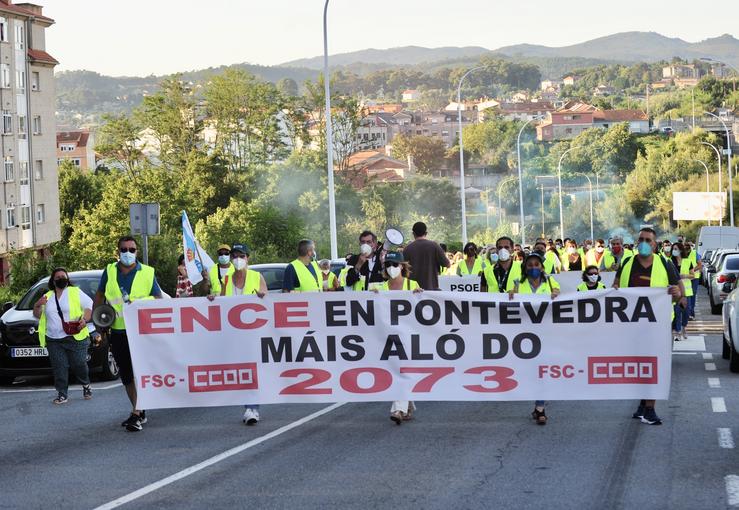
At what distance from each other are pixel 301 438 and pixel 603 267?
605 inches

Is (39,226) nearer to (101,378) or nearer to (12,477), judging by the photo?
(101,378)

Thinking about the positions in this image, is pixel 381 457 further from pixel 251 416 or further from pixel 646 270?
pixel 646 270

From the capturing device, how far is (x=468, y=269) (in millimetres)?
24344

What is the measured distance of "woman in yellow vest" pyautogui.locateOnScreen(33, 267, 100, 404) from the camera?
16.8m

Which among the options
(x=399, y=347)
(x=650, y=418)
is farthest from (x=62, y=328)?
(x=650, y=418)

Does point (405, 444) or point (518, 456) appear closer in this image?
point (518, 456)

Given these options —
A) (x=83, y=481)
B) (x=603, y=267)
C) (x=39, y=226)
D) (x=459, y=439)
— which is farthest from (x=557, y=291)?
(x=39, y=226)

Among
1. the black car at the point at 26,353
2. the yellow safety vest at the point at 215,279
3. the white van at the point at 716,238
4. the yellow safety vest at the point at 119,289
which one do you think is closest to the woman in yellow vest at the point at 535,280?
the yellow safety vest at the point at 119,289

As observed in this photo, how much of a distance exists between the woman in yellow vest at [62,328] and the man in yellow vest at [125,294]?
2778 mm

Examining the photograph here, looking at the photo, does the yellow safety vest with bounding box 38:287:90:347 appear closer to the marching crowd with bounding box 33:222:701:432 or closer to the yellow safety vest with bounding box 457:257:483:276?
the marching crowd with bounding box 33:222:701:432

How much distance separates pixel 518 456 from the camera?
11289 mm

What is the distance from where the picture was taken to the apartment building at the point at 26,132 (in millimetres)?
76000

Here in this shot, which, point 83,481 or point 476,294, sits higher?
point 476,294

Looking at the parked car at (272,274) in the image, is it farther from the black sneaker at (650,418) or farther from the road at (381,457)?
the black sneaker at (650,418)
